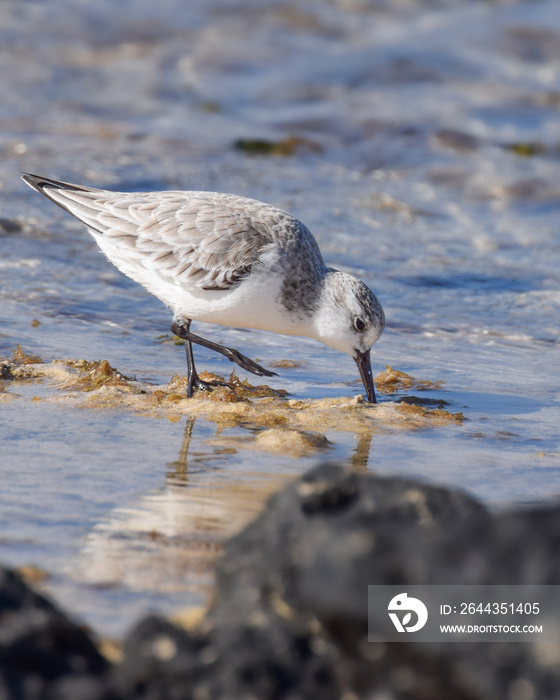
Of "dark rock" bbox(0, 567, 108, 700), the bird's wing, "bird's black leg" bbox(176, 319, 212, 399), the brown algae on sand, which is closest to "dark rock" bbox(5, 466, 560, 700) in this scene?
"dark rock" bbox(0, 567, 108, 700)

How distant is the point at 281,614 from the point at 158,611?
2.34ft

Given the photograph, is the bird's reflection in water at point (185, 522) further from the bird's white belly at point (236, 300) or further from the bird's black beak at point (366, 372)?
the bird's white belly at point (236, 300)

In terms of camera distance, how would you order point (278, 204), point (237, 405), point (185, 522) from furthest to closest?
A: 1. point (278, 204)
2. point (237, 405)
3. point (185, 522)

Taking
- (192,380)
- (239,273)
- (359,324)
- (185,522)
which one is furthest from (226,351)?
(185,522)

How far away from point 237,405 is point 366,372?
956mm

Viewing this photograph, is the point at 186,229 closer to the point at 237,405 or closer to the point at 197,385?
the point at 197,385

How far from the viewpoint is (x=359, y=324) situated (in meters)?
6.12

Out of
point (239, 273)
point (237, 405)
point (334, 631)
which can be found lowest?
point (237, 405)

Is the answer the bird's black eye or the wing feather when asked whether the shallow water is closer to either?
the bird's black eye

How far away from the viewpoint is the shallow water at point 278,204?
3994 mm

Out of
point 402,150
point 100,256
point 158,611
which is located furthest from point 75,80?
point 158,611

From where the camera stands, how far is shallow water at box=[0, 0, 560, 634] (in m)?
3.99

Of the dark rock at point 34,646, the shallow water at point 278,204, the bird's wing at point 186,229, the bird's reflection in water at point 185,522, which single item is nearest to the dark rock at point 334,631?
the dark rock at point 34,646

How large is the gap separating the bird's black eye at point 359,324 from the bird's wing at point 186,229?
2.53 feet
